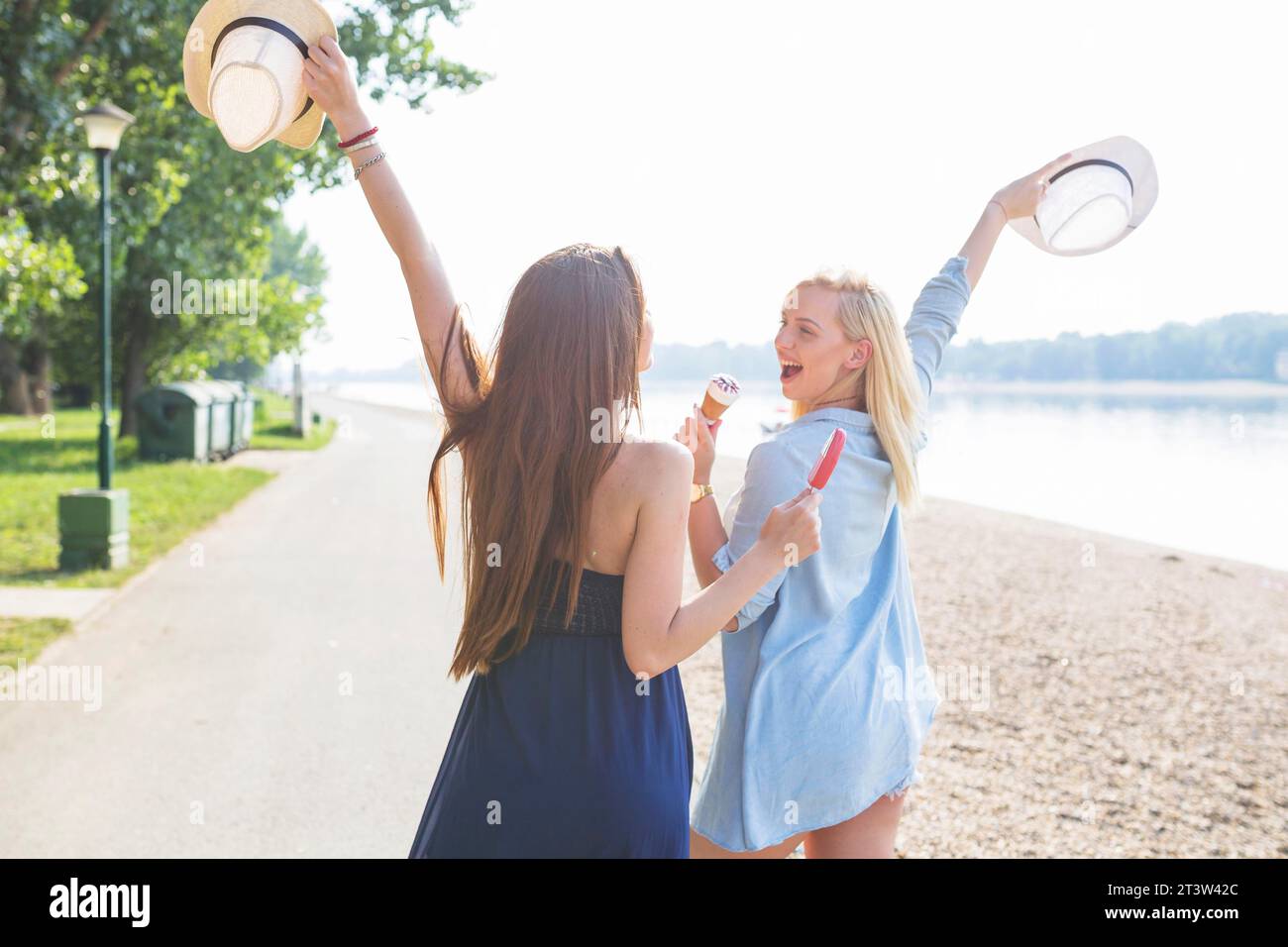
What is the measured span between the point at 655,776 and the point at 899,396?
0.92 meters

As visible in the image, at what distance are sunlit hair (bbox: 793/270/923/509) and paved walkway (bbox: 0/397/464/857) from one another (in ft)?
5.20

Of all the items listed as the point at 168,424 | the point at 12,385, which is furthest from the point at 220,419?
the point at 12,385

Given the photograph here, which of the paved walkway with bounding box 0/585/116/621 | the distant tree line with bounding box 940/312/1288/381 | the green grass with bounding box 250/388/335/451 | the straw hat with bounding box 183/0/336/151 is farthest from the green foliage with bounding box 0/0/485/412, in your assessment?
the distant tree line with bounding box 940/312/1288/381

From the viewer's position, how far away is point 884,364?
2.16 metres

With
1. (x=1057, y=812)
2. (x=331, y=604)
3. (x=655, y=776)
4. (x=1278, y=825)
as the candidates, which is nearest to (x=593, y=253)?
(x=655, y=776)

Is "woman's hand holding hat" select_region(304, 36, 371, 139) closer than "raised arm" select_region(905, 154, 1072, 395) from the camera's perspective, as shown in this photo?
Yes

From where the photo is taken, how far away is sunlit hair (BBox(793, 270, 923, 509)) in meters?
2.14

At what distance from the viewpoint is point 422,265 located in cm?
198

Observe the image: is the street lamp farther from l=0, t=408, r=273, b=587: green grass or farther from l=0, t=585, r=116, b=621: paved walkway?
l=0, t=585, r=116, b=621: paved walkway

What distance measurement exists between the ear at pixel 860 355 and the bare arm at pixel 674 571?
1.53 feet

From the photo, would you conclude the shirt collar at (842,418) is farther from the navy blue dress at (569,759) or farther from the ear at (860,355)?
the navy blue dress at (569,759)

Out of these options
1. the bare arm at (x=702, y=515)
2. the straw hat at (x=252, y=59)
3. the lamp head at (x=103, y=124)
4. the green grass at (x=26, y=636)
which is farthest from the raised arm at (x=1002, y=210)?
the lamp head at (x=103, y=124)

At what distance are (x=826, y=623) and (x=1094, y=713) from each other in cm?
495
